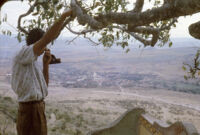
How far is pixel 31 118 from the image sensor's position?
233 centimetres

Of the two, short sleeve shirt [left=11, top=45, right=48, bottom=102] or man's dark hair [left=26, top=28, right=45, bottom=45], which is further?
man's dark hair [left=26, top=28, right=45, bottom=45]

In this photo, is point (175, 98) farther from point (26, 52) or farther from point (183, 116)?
point (26, 52)

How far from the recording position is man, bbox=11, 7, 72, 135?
2133 mm

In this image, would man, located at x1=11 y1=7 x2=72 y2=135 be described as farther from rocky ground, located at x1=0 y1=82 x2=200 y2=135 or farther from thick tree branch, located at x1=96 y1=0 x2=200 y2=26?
rocky ground, located at x1=0 y1=82 x2=200 y2=135

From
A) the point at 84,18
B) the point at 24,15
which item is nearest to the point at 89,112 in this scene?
the point at 24,15

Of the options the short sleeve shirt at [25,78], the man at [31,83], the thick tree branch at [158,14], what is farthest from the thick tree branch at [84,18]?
the short sleeve shirt at [25,78]

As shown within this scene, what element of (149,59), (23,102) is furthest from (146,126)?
(149,59)

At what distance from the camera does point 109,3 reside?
3885 millimetres

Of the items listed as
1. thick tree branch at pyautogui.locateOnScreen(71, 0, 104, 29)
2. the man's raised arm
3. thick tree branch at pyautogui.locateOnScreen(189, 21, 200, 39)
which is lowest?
the man's raised arm

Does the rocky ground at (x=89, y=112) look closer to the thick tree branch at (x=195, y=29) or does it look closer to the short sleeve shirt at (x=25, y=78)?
the short sleeve shirt at (x=25, y=78)

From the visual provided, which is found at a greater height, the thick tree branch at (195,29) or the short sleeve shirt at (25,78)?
the thick tree branch at (195,29)

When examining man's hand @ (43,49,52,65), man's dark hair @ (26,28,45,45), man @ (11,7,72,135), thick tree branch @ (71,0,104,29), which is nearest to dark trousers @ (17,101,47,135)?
man @ (11,7,72,135)

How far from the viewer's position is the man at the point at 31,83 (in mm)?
2133

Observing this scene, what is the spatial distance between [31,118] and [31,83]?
14.3 inches
